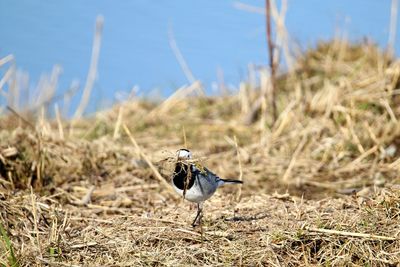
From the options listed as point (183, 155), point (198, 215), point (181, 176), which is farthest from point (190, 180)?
point (198, 215)

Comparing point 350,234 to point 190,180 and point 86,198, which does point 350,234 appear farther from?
point 86,198

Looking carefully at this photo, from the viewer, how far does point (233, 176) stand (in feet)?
21.3

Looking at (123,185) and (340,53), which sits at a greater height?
(340,53)

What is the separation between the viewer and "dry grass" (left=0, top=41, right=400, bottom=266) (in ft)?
13.2

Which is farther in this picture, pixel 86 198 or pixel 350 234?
pixel 86 198

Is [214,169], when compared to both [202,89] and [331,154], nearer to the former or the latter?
[331,154]

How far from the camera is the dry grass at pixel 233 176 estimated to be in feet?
13.2

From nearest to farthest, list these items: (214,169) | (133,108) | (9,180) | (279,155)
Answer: (9,180), (214,169), (279,155), (133,108)

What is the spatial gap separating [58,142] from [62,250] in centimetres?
248

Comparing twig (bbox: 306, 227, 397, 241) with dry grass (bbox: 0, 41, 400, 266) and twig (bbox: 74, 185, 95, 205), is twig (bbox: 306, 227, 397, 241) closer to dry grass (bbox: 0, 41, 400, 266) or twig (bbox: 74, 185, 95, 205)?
dry grass (bbox: 0, 41, 400, 266)

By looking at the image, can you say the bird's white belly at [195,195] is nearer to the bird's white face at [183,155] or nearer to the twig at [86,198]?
the bird's white face at [183,155]

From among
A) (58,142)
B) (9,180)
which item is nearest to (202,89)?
(58,142)

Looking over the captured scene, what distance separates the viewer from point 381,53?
29.4 ft

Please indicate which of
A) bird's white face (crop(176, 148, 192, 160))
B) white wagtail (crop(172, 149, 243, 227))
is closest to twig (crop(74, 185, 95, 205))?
white wagtail (crop(172, 149, 243, 227))
